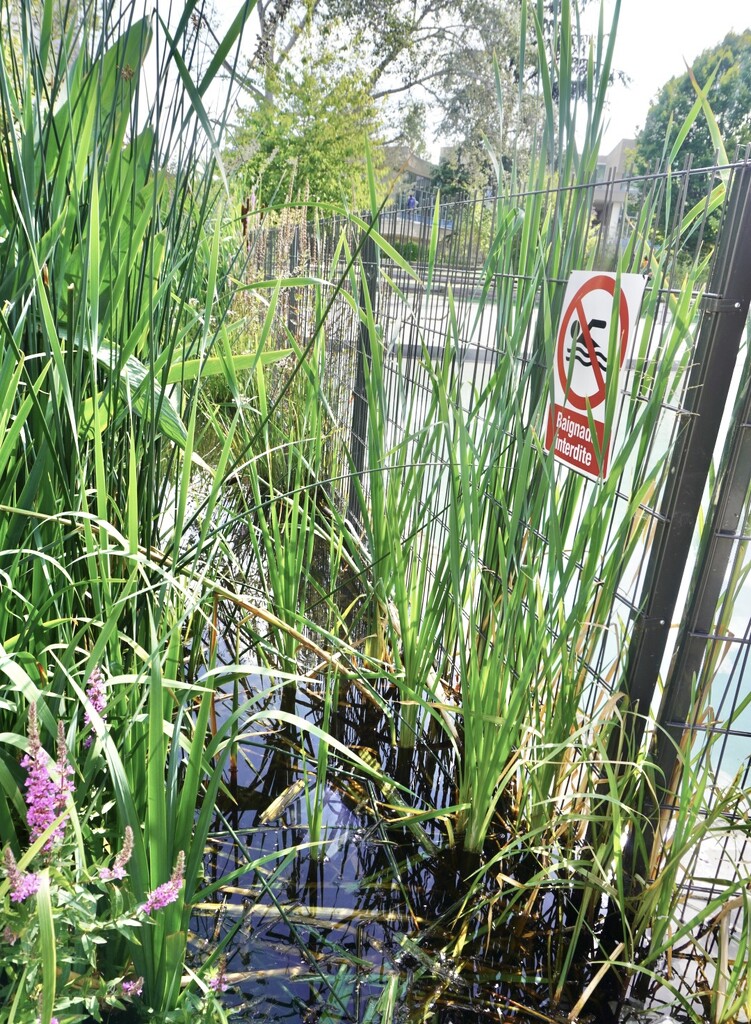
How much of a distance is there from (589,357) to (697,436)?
0.22 m

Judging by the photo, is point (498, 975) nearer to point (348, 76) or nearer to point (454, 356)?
point (454, 356)

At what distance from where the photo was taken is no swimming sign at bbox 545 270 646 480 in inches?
41.2

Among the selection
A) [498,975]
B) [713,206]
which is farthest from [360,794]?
[713,206]

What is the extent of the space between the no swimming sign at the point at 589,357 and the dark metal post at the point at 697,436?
4.0 inches

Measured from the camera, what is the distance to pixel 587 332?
45.6 inches

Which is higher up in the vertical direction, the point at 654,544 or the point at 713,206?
the point at 713,206

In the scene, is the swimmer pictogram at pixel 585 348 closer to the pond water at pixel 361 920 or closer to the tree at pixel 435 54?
the pond water at pixel 361 920

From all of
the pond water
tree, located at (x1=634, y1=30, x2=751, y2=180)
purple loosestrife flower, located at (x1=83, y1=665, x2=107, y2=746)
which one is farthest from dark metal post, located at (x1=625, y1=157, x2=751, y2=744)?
tree, located at (x1=634, y1=30, x2=751, y2=180)

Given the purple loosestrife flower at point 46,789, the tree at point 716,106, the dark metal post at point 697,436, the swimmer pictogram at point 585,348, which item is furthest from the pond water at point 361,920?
the tree at point 716,106

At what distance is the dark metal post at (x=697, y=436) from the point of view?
98 centimetres

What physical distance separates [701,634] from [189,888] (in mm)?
774

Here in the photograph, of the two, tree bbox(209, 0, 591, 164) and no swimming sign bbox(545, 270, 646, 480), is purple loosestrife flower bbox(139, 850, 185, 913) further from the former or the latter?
tree bbox(209, 0, 591, 164)

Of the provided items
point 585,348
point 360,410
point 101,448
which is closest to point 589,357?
point 585,348

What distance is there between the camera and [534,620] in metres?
1.19
